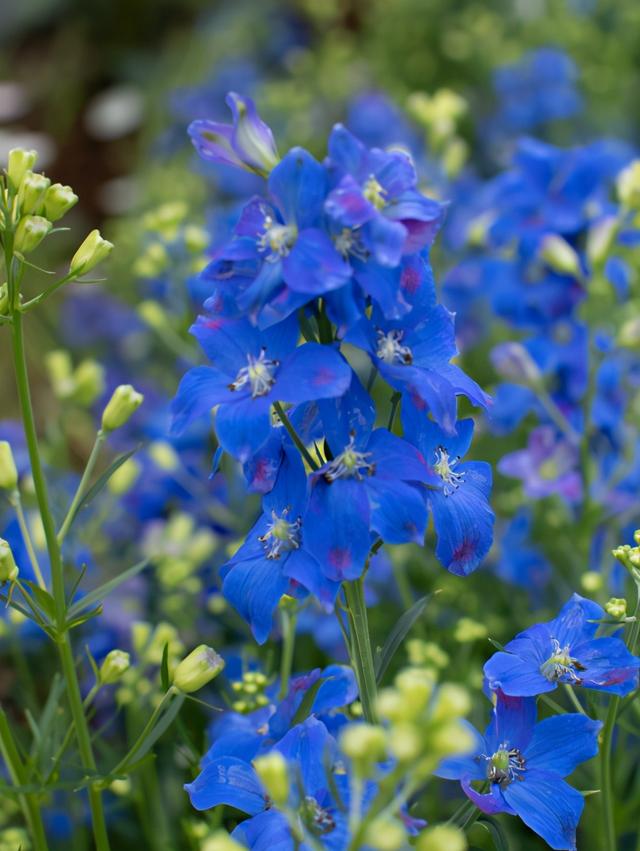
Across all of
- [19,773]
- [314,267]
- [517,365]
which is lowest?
[517,365]

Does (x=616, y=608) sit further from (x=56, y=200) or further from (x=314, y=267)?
(x=56, y=200)

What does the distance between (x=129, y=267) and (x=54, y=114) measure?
1.79 m

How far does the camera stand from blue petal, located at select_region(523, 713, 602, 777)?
2.66 feet

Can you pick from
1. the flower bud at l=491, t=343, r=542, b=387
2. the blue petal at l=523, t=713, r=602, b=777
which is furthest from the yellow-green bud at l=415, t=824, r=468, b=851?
the flower bud at l=491, t=343, r=542, b=387

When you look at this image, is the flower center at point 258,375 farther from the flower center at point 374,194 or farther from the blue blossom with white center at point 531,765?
the blue blossom with white center at point 531,765

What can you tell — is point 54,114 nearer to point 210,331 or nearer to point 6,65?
point 6,65

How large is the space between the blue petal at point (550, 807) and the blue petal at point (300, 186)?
1.49 feet

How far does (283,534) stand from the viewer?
808 mm

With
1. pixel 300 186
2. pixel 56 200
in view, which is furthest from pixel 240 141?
pixel 56 200

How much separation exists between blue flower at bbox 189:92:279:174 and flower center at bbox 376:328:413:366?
0.16 meters

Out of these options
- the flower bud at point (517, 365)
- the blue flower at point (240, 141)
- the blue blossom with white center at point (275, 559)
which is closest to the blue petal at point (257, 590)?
the blue blossom with white center at point (275, 559)

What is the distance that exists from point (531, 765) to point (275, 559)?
262 millimetres

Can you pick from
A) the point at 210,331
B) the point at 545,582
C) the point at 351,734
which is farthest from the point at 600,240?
the point at 351,734

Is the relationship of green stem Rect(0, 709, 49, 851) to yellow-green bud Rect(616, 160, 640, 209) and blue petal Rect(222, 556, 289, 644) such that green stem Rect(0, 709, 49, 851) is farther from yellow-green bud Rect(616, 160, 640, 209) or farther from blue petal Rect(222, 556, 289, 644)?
yellow-green bud Rect(616, 160, 640, 209)
